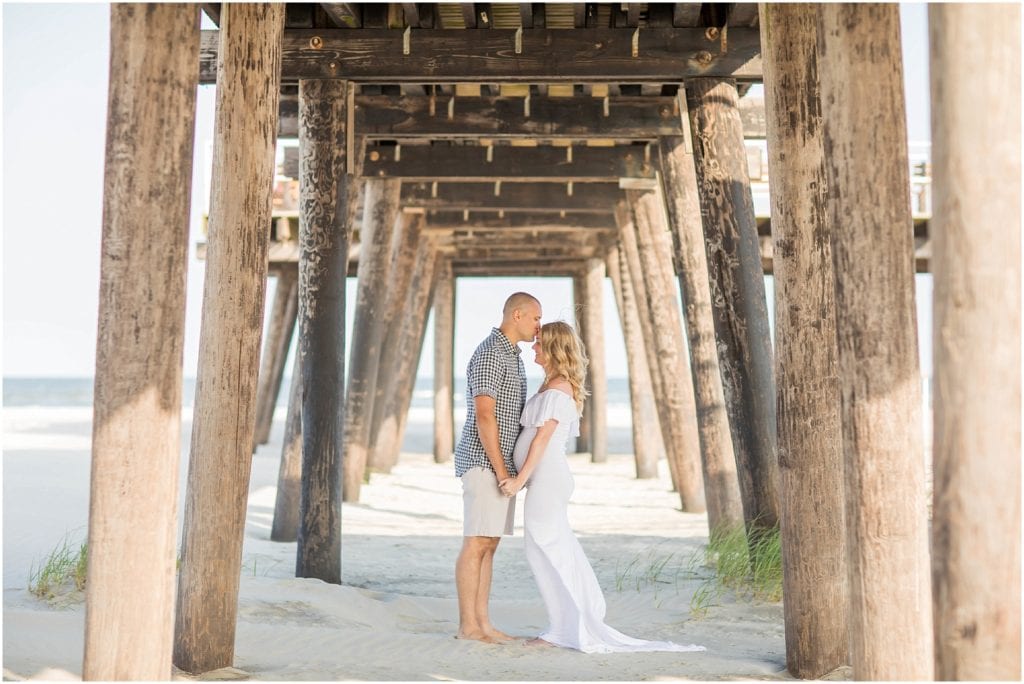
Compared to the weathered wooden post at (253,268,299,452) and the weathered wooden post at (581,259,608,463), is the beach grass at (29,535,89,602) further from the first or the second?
the weathered wooden post at (581,259,608,463)

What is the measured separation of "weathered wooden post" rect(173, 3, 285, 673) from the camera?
14.0ft

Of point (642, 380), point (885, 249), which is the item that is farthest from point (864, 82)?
point (642, 380)

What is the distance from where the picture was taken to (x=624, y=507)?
11.6 metres

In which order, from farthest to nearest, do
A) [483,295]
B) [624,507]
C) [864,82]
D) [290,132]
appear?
[483,295], [624,507], [290,132], [864,82]

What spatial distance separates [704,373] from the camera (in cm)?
830

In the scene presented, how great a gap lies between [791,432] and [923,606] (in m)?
1.26

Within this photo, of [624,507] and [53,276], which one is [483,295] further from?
[624,507]

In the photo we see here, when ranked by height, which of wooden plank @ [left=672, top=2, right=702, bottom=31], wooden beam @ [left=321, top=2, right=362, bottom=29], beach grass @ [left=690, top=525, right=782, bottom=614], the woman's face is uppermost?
wooden beam @ [left=321, top=2, right=362, bottom=29]

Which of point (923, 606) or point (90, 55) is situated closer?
point (923, 606)

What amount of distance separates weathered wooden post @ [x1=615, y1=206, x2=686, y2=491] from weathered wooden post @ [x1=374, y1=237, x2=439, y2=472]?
3.14 m

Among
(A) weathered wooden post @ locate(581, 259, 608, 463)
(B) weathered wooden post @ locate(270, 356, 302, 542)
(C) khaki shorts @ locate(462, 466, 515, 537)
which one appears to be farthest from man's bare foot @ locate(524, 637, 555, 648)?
(A) weathered wooden post @ locate(581, 259, 608, 463)

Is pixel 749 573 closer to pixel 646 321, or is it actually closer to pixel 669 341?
pixel 669 341

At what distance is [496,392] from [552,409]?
0.26 meters

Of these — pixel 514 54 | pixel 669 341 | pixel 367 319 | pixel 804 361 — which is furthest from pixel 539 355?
pixel 669 341
